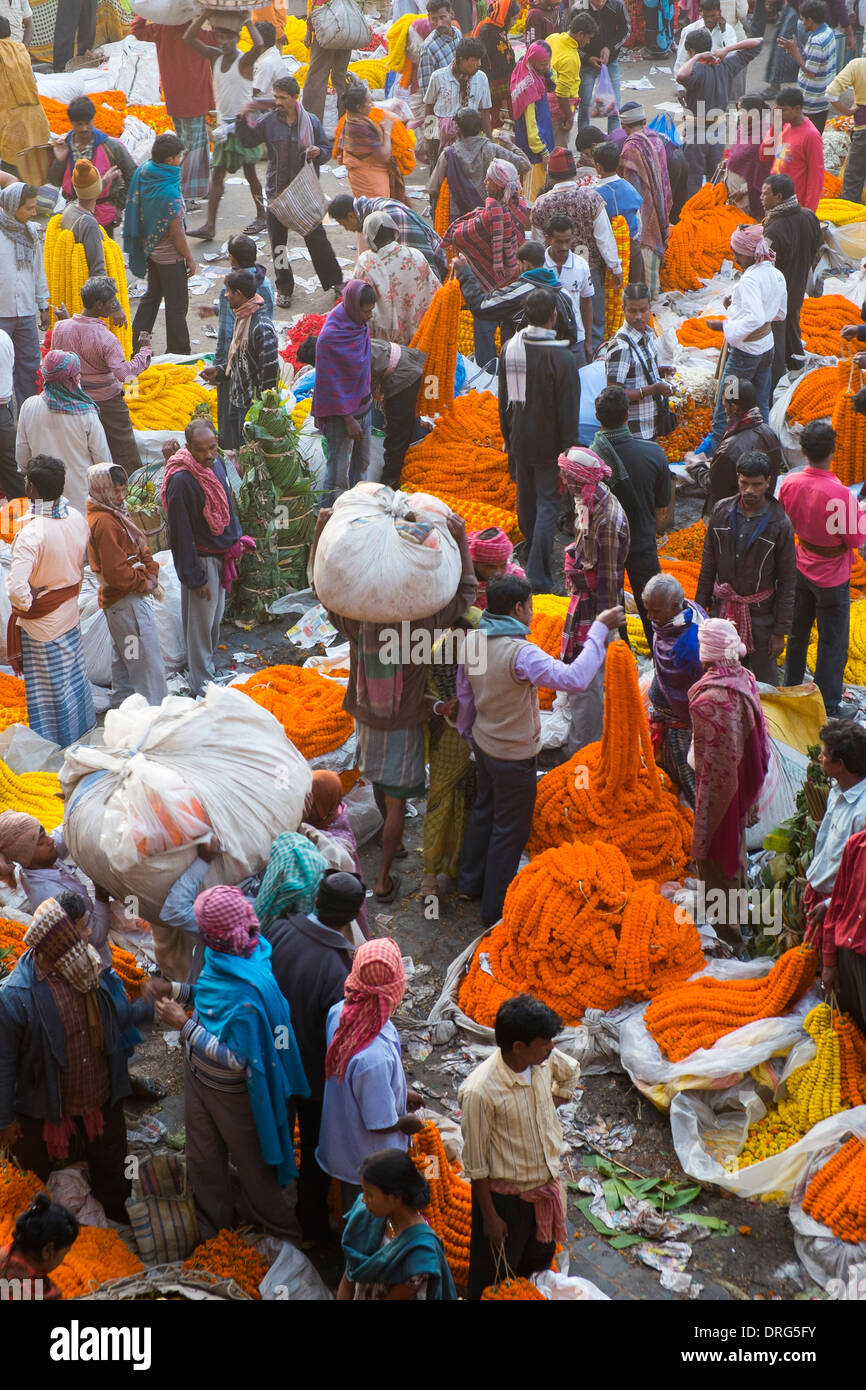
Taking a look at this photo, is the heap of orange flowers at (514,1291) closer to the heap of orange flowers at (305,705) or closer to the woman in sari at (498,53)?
the heap of orange flowers at (305,705)

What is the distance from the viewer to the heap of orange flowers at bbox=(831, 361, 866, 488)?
28.5 ft

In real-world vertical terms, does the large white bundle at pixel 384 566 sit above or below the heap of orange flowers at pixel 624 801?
above

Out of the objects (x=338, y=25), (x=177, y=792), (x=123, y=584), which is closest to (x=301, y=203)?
(x=338, y=25)

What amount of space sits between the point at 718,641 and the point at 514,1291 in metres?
2.43

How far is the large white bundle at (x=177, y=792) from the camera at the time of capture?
5.01 metres

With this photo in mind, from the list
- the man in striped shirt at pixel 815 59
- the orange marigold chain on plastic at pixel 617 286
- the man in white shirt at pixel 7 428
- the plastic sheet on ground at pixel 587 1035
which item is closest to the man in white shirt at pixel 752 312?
the orange marigold chain on plastic at pixel 617 286

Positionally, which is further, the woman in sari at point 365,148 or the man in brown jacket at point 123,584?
the woman in sari at point 365,148

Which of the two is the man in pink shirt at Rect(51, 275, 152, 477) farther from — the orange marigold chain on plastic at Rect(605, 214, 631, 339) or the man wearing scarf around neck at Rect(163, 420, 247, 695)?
the orange marigold chain on plastic at Rect(605, 214, 631, 339)

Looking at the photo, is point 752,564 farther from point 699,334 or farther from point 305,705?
point 699,334

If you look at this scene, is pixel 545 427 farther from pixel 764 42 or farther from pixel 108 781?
pixel 764 42

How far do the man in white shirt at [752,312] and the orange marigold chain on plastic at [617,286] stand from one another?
55.8 inches

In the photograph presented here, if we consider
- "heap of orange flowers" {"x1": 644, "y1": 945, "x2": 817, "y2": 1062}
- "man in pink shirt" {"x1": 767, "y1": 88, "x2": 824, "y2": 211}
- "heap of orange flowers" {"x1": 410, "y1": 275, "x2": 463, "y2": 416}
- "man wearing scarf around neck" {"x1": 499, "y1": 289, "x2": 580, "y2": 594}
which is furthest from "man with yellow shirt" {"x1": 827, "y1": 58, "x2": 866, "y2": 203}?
"heap of orange flowers" {"x1": 644, "y1": 945, "x2": 817, "y2": 1062}

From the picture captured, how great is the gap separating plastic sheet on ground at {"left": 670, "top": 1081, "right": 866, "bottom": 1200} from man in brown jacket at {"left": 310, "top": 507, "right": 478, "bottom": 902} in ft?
5.72
